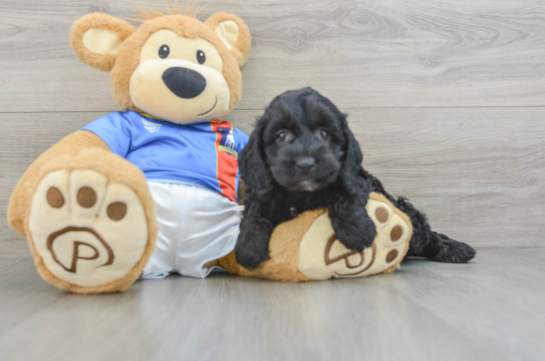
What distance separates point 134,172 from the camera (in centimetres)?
92

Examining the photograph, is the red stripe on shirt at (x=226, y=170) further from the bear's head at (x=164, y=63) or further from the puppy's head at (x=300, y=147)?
the puppy's head at (x=300, y=147)

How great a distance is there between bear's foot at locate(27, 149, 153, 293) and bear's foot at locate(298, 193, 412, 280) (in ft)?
1.45

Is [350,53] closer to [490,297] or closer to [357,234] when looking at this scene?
[357,234]

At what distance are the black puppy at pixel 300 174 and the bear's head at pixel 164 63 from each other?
11.3 inches

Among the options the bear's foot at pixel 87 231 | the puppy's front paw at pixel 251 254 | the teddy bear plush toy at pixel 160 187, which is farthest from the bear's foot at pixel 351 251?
the bear's foot at pixel 87 231

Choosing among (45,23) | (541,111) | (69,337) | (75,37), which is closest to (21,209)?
(69,337)

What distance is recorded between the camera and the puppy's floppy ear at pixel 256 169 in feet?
3.54

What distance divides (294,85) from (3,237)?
1.39m

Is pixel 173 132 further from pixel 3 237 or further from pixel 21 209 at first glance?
pixel 3 237

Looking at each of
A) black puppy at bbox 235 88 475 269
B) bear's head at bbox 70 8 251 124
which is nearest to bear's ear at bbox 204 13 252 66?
bear's head at bbox 70 8 251 124

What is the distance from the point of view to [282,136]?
1.07m

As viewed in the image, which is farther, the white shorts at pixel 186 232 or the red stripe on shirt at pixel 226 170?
the red stripe on shirt at pixel 226 170

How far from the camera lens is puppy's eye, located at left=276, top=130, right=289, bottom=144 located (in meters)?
1.06

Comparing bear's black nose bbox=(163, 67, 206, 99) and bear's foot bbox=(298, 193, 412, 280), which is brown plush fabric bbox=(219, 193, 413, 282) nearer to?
bear's foot bbox=(298, 193, 412, 280)
